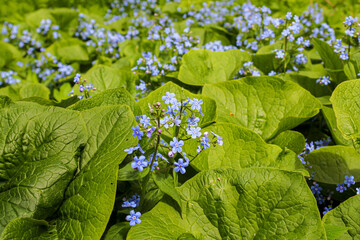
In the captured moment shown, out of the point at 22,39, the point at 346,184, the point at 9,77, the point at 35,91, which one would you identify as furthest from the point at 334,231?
the point at 22,39

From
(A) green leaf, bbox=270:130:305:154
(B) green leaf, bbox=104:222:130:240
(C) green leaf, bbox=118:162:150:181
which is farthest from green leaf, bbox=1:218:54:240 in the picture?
(A) green leaf, bbox=270:130:305:154

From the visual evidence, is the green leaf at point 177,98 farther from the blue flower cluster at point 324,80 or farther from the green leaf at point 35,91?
the green leaf at point 35,91

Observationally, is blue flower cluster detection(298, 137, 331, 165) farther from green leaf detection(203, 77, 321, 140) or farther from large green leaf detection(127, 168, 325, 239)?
large green leaf detection(127, 168, 325, 239)

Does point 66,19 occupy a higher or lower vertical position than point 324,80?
lower

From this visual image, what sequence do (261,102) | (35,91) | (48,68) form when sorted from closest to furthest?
(261,102) < (35,91) < (48,68)

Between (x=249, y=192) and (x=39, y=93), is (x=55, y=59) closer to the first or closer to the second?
(x=39, y=93)

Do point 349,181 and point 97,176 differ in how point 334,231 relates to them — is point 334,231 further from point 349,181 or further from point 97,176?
point 97,176

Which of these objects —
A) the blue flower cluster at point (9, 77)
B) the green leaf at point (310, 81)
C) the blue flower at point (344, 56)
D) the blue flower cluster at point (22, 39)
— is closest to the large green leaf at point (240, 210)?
the blue flower at point (344, 56)

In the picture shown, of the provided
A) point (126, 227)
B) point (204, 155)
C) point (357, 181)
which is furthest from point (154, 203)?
point (357, 181)
